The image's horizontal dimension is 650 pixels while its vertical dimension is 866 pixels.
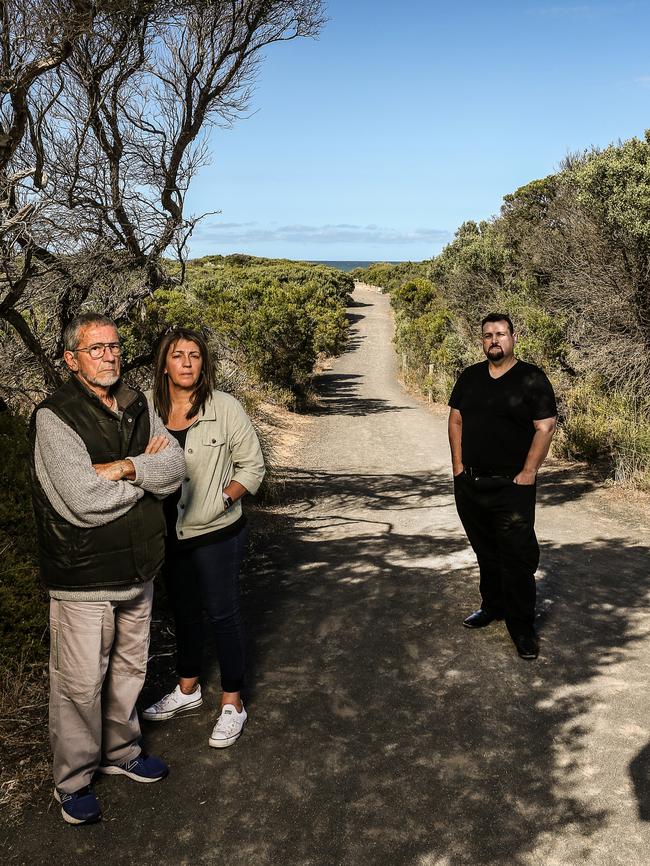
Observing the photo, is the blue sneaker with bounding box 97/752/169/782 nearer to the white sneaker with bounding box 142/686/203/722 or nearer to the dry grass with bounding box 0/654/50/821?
the dry grass with bounding box 0/654/50/821

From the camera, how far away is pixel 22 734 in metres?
3.34

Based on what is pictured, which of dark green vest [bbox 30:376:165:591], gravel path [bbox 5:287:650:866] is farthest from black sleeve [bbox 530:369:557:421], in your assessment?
dark green vest [bbox 30:376:165:591]

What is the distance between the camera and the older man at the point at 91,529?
2641mm

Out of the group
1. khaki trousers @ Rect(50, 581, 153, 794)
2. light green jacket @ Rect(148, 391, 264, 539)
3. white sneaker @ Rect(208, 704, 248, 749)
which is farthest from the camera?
white sneaker @ Rect(208, 704, 248, 749)

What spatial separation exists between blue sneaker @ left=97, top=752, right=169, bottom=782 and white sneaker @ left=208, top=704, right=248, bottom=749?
291mm

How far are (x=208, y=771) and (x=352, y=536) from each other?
434 cm

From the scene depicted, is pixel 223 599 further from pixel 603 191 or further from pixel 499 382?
pixel 603 191

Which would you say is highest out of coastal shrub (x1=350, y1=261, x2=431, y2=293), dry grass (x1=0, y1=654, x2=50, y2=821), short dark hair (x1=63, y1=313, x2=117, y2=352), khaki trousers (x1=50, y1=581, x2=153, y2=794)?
coastal shrub (x1=350, y1=261, x2=431, y2=293)

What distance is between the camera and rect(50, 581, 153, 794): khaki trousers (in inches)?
109

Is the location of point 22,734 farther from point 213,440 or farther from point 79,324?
point 79,324

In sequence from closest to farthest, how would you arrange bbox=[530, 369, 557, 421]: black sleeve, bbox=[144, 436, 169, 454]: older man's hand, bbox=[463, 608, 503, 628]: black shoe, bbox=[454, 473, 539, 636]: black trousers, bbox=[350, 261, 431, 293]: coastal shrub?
bbox=[144, 436, 169, 454]: older man's hand, bbox=[530, 369, 557, 421]: black sleeve, bbox=[454, 473, 539, 636]: black trousers, bbox=[463, 608, 503, 628]: black shoe, bbox=[350, 261, 431, 293]: coastal shrub

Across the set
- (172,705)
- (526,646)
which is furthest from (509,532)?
(172,705)

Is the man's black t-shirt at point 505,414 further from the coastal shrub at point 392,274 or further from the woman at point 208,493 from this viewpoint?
the coastal shrub at point 392,274

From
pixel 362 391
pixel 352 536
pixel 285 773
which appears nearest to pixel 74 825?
pixel 285 773
